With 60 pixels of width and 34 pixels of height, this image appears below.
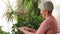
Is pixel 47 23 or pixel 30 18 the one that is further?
pixel 30 18

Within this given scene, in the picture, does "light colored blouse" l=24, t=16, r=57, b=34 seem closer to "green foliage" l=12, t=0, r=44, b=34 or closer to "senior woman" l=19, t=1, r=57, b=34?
"senior woman" l=19, t=1, r=57, b=34

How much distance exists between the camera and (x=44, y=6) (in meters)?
2.39

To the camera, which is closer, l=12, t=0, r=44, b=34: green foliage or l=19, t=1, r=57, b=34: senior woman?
l=19, t=1, r=57, b=34: senior woman

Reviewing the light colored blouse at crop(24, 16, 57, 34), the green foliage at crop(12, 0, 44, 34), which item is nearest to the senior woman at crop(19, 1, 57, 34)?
the light colored blouse at crop(24, 16, 57, 34)

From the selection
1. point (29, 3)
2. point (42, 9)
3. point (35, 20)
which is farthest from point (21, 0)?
point (42, 9)

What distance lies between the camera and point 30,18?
136 inches

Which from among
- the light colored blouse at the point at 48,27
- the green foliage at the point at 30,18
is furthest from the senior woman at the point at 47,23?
the green foliage at the point at 30,18

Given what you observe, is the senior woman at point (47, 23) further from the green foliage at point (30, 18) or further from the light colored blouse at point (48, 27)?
the green foliage at point (30, 18)

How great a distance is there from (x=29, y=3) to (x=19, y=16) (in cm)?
41

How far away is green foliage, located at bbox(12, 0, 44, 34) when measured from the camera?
3283mm

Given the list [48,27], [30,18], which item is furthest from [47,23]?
[30,18]

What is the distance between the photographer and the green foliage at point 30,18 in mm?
3283

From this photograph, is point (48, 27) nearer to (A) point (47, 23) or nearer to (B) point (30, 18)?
(A) point (47, 23)

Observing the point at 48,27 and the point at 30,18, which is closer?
the point at 48,27
